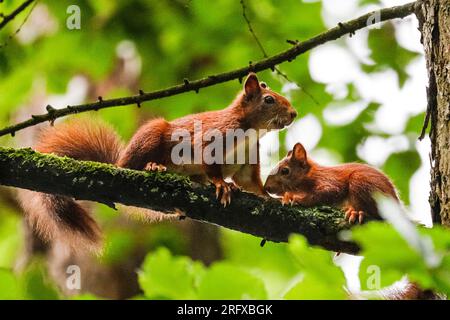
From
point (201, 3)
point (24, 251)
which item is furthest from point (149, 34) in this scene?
point (24, 251)

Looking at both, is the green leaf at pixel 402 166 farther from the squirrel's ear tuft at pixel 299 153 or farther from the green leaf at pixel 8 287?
the green leaf at pixel 8 287

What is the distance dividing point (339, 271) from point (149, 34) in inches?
152

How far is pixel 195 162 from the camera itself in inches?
112

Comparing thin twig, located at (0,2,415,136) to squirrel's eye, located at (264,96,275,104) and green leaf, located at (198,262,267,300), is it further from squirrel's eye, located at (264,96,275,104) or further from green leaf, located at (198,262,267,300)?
green leaf, located at (198,262,267,300)

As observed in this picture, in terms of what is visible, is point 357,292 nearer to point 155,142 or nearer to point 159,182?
point 159,182

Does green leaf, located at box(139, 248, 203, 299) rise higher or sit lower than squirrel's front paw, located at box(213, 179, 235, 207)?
lower

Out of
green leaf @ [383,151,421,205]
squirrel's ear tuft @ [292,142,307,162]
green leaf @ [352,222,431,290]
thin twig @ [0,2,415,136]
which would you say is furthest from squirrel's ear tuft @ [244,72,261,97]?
green leaf @ [352,222,431,290]

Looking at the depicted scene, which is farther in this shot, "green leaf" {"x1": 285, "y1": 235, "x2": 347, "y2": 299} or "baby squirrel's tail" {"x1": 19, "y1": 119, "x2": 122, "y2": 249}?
"baby squirrel's tail" {"x1": 19, "y1": 119, "x2": 122, "y2": 249}

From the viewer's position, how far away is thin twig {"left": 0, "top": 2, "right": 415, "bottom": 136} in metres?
2.33

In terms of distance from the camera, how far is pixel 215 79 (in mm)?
2412

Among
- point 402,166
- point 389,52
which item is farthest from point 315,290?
point 389,52

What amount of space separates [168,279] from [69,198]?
6.37ft

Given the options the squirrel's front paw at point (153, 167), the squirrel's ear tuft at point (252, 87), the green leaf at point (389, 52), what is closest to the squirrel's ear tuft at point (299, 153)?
the squirrel's ear tuft at point (252, 87)

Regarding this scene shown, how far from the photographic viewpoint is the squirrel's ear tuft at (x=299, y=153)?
327 cm
